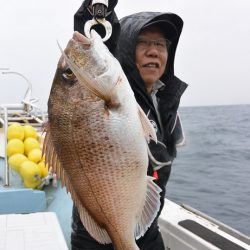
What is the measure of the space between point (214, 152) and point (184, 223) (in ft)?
47.6

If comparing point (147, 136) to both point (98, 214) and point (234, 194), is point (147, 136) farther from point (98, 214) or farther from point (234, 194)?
point (234, 194)

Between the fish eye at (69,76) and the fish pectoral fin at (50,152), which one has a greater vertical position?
the fish eye at (69,76)

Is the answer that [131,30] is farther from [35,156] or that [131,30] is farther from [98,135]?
[35,156]

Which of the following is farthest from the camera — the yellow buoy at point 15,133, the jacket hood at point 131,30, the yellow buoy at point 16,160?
the yellow buoy at point 15,133

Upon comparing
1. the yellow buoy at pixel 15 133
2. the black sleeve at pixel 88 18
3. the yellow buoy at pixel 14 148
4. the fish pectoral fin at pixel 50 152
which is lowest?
the yellow buoy at pixel 14 148

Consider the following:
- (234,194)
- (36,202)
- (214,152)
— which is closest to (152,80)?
(36,202)

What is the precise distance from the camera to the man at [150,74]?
2.25 metres

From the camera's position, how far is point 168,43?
248 cm

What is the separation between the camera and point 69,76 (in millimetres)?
1552

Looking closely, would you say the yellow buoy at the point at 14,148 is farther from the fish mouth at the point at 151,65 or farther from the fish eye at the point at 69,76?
the fish eye at the point at 69,76

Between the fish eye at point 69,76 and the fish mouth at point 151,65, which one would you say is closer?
the fish eye at point 69,76

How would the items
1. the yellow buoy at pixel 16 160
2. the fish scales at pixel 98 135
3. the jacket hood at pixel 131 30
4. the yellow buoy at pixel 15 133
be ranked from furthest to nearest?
the yellow buoy at pixel 15 133
the yellow buoy at pixel 16 160
the jacket hood at pixel 131 30
the fish scales at pixel 98 135

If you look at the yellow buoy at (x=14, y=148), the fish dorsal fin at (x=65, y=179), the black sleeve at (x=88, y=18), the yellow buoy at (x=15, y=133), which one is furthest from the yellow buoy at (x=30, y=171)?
the fish dorsal fin at (x=65, y=179)

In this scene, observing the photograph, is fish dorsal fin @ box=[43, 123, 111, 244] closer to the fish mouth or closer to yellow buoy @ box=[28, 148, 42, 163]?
the fish mouth
